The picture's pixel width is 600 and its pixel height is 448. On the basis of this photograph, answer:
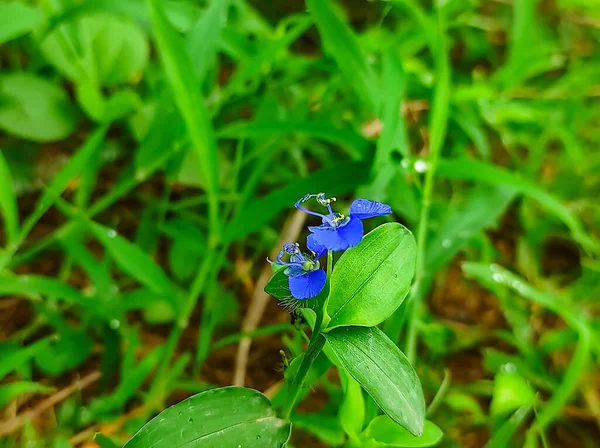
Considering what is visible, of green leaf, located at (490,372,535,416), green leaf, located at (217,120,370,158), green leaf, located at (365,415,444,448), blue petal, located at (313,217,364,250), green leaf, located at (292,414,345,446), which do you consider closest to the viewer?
blue petal, located at (313,217,364,250)

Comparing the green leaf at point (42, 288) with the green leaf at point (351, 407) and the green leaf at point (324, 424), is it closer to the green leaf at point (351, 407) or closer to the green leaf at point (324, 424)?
the green leaf at point (324, 424)

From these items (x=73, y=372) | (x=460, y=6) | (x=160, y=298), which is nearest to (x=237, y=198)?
(x=160, y=298)

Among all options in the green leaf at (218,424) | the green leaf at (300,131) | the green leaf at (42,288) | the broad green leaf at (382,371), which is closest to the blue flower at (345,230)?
the broad green leaf at (382,371)

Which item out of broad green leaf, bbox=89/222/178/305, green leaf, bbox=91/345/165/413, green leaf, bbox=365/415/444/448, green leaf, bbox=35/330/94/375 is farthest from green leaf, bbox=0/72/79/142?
green leaf, bbox=365/415/444/448

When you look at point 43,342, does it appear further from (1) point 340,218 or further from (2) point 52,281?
(1) point 340,218

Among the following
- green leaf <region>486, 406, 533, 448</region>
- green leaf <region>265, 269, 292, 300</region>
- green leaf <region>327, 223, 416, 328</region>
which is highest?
green leaf <region>265, 269, 292, 300</region>

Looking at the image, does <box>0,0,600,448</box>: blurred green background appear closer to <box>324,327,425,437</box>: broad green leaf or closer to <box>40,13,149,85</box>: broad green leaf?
<box>40,13,149,85</box>: broad green leaf
